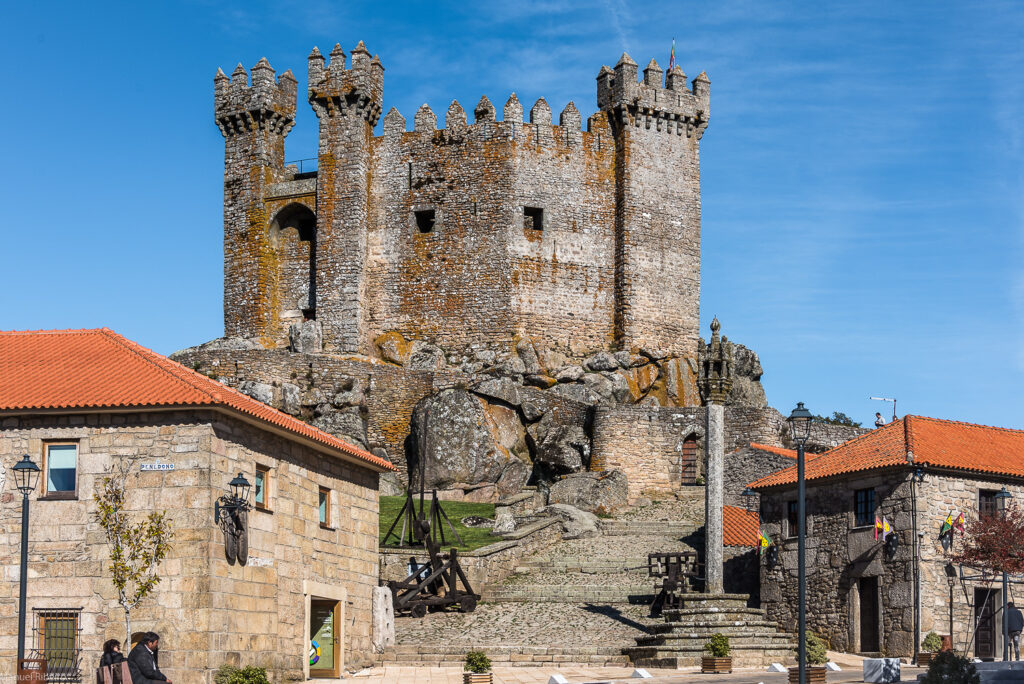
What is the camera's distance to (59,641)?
23.2 m

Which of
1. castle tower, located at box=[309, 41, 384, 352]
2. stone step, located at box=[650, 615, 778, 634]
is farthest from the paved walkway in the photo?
castle tower, located at box=[309, 41, 384, 352]

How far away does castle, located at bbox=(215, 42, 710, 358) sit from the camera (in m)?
55.7

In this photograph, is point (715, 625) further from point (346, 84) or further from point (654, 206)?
point (346, 84)

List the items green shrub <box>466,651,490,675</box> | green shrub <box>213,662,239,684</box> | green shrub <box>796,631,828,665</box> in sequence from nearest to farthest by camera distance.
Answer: green shrub <box>213,662,239,684</box> → green shrub <box>466,651,490,675</box> → green shrub <box>796,631,828,665</box>

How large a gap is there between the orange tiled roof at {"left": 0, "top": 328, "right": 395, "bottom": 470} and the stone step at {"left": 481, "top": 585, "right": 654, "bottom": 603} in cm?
777

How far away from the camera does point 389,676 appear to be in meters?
26.5

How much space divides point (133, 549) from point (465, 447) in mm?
25810

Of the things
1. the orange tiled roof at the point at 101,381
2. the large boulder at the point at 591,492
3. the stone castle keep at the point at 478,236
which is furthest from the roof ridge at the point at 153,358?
the stone castle keep at the point at 478,236

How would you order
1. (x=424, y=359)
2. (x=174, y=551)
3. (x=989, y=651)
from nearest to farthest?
(x=174, y=551) → (x=989, y=651) → (x=424, y=359)

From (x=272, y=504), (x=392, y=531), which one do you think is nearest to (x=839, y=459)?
→ (x=392, y=531)

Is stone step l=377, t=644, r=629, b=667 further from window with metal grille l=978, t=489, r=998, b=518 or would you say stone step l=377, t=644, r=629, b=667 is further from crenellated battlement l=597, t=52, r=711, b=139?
crenellated battlement l=597, t=52, r=711, b=139

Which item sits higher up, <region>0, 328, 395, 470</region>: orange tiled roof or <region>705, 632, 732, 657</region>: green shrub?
<region>0, 328, 395, 470</region>: orange tiled roof

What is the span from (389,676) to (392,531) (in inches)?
503

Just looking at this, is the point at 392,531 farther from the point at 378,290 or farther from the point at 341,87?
the point at 341,87
